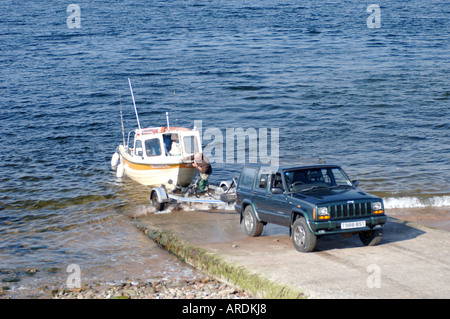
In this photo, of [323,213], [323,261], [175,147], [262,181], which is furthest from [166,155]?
[323,261]

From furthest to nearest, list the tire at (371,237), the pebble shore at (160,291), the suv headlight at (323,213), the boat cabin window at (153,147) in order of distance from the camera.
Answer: the boat cabin window at (153,147) → the tire at (371,237) → the suv headlight at (323,213) → the pebble shore at (160,291)

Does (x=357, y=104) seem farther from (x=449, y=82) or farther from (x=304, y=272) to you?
(x=304, y=272)

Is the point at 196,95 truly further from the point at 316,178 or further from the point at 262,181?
the point at 316,178

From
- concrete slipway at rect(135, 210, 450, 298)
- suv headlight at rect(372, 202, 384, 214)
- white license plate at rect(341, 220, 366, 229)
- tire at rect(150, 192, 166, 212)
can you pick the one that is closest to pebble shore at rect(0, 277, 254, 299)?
concrete slipway at rect(135, 210, 450, 298)

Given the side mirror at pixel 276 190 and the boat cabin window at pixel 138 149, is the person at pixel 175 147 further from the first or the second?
the side mirror at pixel 276 190

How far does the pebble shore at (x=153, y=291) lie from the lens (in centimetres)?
1100

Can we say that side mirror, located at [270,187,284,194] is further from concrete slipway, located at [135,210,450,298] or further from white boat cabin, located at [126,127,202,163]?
white boat cabin, located at [126,127,202,163]

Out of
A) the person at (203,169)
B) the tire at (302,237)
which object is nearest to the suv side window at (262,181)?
the tire at (302,237)

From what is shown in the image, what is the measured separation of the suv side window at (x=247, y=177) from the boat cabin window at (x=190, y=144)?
6.94m

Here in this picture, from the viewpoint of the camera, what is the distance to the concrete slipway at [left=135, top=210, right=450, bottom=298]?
32.6 feet

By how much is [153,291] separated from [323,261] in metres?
3.36

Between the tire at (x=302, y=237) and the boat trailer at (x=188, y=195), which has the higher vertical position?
the tire at (x=302, y=237)

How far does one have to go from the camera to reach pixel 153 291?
11.5 metres

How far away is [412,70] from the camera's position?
4512 cm
